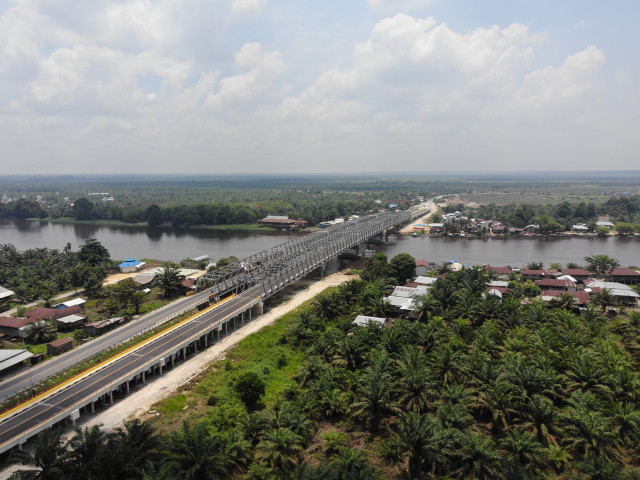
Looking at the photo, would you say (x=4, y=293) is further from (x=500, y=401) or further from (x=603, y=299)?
(x=603, y=299)

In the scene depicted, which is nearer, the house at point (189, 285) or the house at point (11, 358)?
the house at point (11, 358)

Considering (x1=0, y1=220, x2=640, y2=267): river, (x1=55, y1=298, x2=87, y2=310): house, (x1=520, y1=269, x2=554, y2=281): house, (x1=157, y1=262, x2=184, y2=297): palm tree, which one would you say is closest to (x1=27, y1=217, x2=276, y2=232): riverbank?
(x1=0, y1=220, x2=640, y2=267): river

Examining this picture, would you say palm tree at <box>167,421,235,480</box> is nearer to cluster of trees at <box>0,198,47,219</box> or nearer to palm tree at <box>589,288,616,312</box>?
palm tree at <box>589,288,616,312</box>

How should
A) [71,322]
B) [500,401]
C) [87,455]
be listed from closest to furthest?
1. [87,455]
2. [500,401]
3. [71,322]

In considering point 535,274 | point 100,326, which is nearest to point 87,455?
point 100,326

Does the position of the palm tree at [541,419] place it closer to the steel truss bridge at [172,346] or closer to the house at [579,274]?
the steel truss bridge at [172,346]

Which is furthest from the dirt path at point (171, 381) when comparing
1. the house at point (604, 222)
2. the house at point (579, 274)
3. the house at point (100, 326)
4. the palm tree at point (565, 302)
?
the house at point (604, 222)
